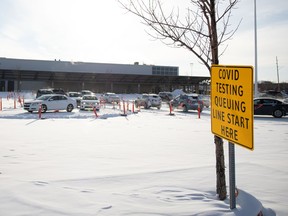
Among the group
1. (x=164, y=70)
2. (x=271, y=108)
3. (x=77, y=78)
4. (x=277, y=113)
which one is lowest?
(x=277, y=113)

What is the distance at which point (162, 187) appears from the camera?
17.9ft

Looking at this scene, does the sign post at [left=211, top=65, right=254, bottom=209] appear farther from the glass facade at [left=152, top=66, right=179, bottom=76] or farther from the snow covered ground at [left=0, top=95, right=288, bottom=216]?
the glass facade at [left=152, top=66, right=179, bottom=76]

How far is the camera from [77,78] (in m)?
64.4

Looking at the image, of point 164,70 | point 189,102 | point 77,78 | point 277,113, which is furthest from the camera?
point 164,70

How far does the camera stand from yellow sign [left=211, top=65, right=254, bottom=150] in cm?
333

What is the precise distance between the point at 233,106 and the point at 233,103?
0.04 m

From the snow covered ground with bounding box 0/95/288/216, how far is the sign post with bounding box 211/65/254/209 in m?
1.08

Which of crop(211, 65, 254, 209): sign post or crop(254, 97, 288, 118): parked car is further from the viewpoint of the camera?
crop(254, 97, 288, 118): parked car

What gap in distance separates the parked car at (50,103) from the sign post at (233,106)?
20.7m

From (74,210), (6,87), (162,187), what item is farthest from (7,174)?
(6,87)

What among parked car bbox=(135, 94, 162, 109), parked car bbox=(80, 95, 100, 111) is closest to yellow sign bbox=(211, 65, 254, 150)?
parked car bbox=(80, 95, 100, 111)

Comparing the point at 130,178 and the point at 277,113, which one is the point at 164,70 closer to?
the point at 277,113

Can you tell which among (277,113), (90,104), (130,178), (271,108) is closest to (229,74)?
(130,178)

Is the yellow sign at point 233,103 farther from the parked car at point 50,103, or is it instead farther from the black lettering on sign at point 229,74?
the parked car at point 50,103
